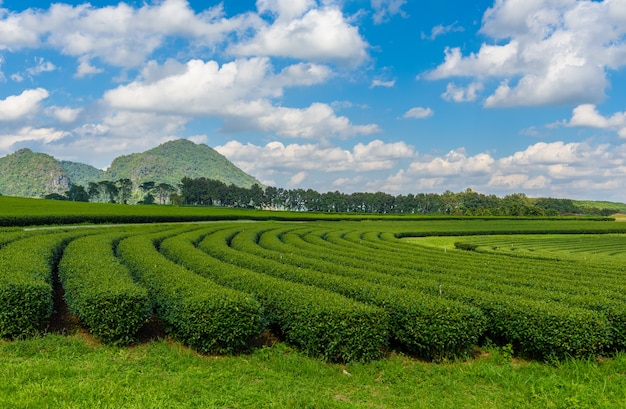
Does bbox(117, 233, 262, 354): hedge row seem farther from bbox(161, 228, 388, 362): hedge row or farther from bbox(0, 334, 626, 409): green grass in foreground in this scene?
bbox(161, 228, 388, 362): hedge row

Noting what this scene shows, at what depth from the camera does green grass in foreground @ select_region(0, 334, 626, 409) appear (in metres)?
7.03

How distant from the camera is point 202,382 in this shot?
7.84m

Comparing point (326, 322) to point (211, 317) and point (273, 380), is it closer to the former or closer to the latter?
point (273, 380)

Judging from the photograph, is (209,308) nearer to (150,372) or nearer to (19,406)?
(150,372)

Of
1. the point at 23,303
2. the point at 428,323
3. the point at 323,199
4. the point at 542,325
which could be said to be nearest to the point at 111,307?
the point at 23,303

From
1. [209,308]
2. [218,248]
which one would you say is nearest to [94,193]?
[218,248]

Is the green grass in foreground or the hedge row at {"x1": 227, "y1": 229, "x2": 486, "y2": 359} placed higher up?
the hedge row at {"x1": 227, "y1": 229, "x2": 486, "y2": 359}

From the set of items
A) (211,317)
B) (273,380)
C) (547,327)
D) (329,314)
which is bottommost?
(273,380)

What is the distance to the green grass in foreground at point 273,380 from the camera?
23.1ft

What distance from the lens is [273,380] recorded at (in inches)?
324

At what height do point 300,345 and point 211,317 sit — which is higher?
point 211,317

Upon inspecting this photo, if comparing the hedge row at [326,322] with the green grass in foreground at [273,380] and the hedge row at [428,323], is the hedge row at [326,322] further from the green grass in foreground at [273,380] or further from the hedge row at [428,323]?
the hedge row at [428,323]

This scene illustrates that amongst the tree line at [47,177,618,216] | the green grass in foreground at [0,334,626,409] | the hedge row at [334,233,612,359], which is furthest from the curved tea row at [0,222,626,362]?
the tree line at [47,177,618,216]

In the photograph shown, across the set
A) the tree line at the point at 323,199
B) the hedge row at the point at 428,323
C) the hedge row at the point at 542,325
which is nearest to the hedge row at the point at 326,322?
the hedge row at the point at 428,323
